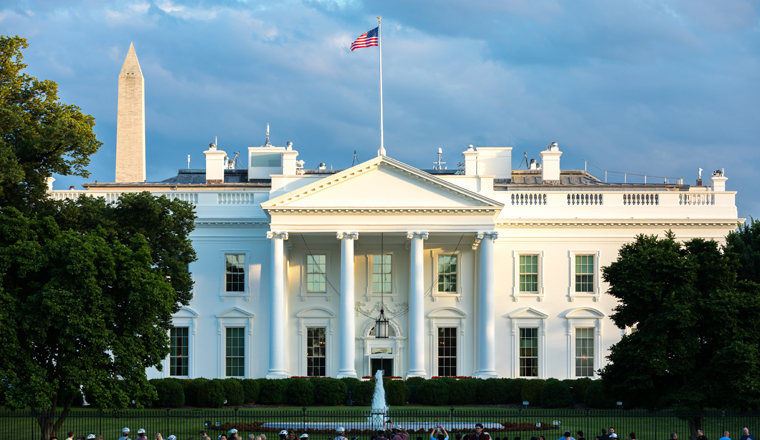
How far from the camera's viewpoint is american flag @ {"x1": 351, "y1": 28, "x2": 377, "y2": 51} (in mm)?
44531

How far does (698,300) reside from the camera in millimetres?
28016

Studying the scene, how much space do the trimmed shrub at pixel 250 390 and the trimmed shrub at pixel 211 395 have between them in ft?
5.66

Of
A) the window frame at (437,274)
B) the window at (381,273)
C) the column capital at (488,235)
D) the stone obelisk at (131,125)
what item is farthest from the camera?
the stone obelisk at (131,125)

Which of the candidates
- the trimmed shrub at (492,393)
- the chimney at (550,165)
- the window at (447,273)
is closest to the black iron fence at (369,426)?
the trimmed shrub at (492,393)

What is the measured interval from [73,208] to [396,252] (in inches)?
786

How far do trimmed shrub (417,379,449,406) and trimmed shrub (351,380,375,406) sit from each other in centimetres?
210

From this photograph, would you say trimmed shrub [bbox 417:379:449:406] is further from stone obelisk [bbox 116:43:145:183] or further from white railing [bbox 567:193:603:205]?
stone obelisk [bbox 116:43:145:183]

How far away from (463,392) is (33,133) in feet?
69.9

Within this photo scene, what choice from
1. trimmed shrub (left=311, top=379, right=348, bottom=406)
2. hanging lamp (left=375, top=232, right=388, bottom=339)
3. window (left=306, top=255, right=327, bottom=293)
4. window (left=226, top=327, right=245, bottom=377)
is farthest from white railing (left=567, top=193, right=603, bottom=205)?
window (left=226, top=327, right=245, bottom=377)

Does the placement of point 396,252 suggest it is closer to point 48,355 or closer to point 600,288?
point 600,288

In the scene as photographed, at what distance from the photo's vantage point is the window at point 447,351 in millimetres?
46156

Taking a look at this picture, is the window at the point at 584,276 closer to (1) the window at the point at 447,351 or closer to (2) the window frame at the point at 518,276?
(2) the window frame at the point at 518,276

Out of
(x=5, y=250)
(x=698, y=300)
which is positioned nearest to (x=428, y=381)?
(x=698, y=300)

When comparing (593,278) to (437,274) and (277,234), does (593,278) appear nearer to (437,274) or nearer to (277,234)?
(437,274)
